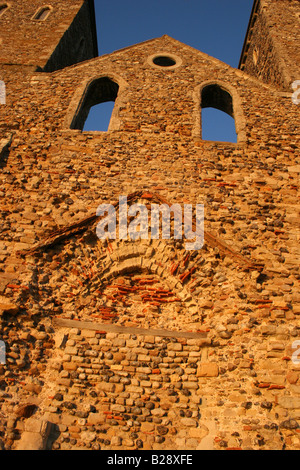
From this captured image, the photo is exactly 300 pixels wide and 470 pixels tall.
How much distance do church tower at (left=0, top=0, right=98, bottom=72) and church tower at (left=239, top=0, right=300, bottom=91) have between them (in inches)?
262

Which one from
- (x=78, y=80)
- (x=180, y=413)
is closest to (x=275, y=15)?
(x=78, y=80)

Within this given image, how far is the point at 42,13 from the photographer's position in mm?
12789

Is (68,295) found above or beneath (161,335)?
above

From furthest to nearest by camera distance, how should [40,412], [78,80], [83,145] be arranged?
[78,80], [83,145], [40,412]

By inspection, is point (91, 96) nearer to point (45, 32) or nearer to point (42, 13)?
point (45, 32)

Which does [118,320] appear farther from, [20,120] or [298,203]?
[20,120]

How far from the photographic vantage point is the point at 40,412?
399cm

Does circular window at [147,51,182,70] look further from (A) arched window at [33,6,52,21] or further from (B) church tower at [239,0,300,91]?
(A) arched window at [33,6,52,21]

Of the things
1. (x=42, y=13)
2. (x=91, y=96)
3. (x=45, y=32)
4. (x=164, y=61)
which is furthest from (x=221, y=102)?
(x=42, y=13)

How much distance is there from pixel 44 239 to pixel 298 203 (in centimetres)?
439

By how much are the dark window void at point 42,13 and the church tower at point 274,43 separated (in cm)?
773

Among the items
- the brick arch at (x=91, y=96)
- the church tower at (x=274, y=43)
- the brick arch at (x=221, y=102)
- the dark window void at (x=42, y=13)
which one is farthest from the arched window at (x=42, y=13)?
the church tower at (x=274, y=43)

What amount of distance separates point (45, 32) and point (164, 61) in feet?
15.1

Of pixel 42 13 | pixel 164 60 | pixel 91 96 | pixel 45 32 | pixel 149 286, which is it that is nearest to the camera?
pixel 149 286
